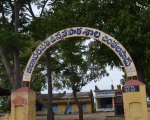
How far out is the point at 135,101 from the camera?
413 inches

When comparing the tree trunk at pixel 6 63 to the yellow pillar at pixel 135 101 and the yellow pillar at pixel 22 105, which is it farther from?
the yellow pillar at pixel 135 101

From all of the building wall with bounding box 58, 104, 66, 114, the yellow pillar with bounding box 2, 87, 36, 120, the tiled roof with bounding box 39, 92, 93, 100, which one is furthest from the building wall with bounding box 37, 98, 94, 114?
the yellow pillar with bounding box 2, 87, 36, 120

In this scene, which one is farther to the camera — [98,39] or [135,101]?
[98,39]

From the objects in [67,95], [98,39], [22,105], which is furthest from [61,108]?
[98,39]

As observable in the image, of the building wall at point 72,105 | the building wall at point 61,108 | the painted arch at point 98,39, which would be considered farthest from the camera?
the building wall at point 61,108

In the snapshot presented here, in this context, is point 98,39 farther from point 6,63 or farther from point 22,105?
point 6,63

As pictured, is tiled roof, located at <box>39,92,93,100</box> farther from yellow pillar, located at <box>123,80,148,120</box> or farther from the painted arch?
yellow pillar, located at <box>123,80,148,120</box>

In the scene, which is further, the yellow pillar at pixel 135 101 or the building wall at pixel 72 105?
the building wall at pixel 72 105

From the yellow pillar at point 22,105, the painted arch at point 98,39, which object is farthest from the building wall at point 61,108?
the painted arch at point 98,39

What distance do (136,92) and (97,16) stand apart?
186 inches

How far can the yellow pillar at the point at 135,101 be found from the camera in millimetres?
10396

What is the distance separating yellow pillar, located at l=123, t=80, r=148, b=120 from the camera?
10396mm

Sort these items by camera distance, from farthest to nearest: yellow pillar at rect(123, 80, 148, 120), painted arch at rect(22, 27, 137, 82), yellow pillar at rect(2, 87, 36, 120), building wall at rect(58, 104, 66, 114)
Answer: building wall at rect(58, 104, 66, 114)
yellow pillar at rect(2, 87, 36, 120)
painted arch at rect(22, 27, 137, 82)
yellow pillar at rect(123, 80, 148, 120)

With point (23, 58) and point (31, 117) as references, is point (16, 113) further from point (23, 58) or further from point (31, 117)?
point (23, 58)
